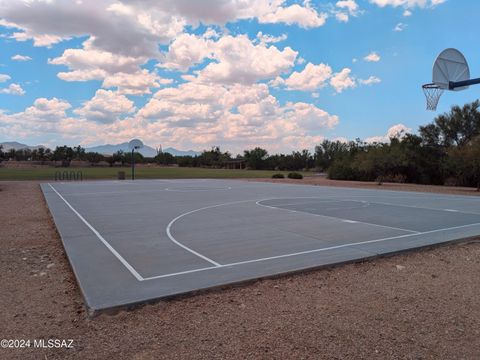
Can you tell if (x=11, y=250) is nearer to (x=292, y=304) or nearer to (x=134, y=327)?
(x=134, y=327)

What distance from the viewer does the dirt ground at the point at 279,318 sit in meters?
4.07

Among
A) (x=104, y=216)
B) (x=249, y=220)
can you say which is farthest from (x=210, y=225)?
(x=104, y=216)

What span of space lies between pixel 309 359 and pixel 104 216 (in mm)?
10949

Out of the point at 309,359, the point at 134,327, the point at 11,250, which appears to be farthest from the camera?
the point at 11,250

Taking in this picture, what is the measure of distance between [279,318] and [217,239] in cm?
462

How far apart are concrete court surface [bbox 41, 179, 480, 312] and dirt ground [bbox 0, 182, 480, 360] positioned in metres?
0.41

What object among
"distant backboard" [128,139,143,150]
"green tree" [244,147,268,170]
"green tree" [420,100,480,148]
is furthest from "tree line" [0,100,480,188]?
"green tree" [244,147,268,170]

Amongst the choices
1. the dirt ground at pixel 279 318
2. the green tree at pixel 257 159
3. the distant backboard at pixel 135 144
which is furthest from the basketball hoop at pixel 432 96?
the green tree at pixel 257 159

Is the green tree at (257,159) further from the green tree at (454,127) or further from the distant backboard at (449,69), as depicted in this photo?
the distant backboard at (449,69)

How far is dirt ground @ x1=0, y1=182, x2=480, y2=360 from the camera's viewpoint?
13.3ft

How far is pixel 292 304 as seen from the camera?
211 inches

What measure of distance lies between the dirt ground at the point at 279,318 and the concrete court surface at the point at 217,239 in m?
0.41

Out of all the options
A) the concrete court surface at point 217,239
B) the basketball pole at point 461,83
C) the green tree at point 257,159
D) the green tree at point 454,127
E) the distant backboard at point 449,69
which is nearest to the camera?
the concrete court surface at point 217,239

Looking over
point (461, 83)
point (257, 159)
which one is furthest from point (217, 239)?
point (257, 159)
